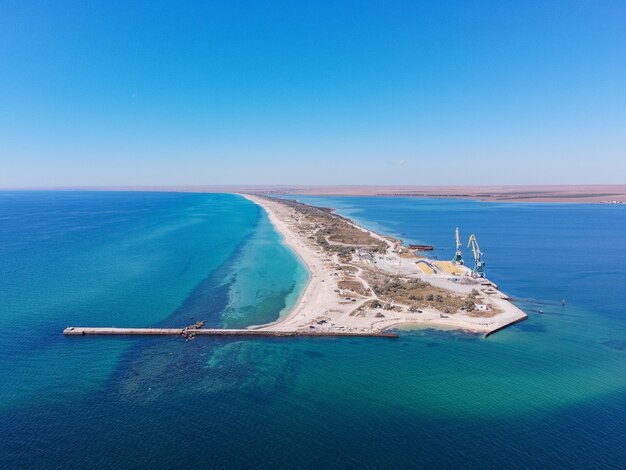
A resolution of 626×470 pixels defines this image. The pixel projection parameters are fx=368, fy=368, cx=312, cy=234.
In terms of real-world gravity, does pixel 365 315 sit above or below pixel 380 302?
below

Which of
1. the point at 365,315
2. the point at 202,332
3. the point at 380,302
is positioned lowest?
the point at 202,332

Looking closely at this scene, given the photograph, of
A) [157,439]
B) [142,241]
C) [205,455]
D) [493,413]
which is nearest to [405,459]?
[493,413]

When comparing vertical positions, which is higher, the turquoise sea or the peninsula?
the peninsula

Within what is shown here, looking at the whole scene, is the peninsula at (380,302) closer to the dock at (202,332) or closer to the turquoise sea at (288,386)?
the dock at (202,332)

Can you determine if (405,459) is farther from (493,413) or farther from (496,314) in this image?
(496,314)

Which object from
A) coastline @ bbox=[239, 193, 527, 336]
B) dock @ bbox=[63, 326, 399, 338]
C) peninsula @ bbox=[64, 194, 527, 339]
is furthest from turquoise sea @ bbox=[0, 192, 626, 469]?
coastline @ bbox=[239, 193, 527, 336]

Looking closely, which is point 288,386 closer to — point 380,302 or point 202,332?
point 202,332

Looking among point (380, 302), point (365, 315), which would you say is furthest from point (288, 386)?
point (380, 302)

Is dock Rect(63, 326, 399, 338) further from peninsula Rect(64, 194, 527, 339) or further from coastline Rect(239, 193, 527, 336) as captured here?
coastline Rect(239, 193, 527, 336)

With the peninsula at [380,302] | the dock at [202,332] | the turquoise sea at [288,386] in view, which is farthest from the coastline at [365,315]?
the turquoise sea at [288,386]
